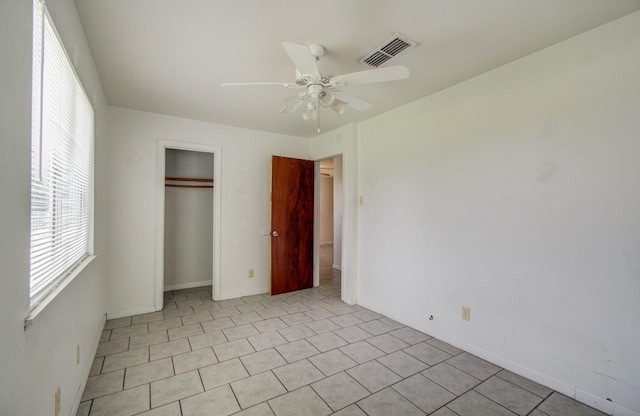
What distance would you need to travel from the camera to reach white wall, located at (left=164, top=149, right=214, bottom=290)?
15.0ft

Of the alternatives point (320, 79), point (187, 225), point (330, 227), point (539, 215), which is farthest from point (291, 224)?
point (330, 227)

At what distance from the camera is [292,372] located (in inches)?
90.8

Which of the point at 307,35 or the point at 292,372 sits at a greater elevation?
the point at 307,35

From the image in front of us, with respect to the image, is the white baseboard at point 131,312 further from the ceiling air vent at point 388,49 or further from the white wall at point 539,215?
the ceiling air vent at point 388,49

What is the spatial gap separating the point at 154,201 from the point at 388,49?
3245 millimetres

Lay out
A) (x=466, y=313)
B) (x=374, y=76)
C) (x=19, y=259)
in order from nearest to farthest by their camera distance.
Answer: (x=19, y=259) < (x=374, y=76) < (x=466, y=313)

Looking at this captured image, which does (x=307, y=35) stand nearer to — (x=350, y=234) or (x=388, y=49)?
(x=388, y=49)

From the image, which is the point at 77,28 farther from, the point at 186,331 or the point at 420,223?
the point at 420,223

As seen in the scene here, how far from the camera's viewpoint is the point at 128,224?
138 inches

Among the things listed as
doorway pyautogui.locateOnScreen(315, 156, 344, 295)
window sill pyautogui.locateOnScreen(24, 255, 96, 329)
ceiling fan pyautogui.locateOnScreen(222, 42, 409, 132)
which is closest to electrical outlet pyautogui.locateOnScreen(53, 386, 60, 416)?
window sill pyautogui.locateOnScreen(24, 255, 96, 329)

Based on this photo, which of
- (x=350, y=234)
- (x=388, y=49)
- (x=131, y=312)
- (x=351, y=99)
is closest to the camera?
(x=388, y=49)

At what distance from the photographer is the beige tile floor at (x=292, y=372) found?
192 centimetres

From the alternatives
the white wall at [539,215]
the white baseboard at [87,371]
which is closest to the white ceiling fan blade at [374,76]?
the white wall at [539,215]

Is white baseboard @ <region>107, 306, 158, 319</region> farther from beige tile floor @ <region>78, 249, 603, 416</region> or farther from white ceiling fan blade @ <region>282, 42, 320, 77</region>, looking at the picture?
white ceiling fan blade @ <region>282, 42, 320, 77</region>
